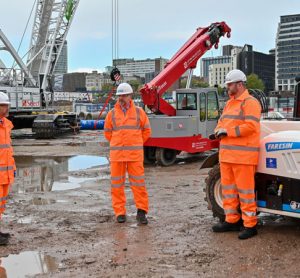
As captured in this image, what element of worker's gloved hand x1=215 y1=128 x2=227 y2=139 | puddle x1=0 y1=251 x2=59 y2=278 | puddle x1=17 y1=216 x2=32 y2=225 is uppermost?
worker's gloved hand x1=215 y1=128 x2=227 y2=139

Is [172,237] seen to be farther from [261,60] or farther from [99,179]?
[261,60]

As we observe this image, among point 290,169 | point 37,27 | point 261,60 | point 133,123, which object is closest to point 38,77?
point 37,27

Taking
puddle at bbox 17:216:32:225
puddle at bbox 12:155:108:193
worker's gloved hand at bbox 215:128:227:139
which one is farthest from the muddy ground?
worker's gloved hand at bbox 215:128:227:139

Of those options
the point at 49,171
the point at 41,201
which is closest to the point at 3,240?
the point at 41,201

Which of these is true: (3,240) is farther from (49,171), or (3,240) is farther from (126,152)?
(49,171)

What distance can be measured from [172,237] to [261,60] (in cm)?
2051

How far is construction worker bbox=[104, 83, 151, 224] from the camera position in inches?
261

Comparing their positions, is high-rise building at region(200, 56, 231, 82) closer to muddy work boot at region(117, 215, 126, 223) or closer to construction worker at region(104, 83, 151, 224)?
construction worker at region(104, 83, 151, 224)

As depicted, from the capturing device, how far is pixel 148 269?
15.8ft

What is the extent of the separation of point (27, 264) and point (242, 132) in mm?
2625

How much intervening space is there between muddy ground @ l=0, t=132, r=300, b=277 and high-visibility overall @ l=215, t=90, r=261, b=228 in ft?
1.47

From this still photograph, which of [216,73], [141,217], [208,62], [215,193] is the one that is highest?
[208,62]

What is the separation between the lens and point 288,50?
12578 millimetres

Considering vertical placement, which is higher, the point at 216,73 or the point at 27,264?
the point at 216,73
